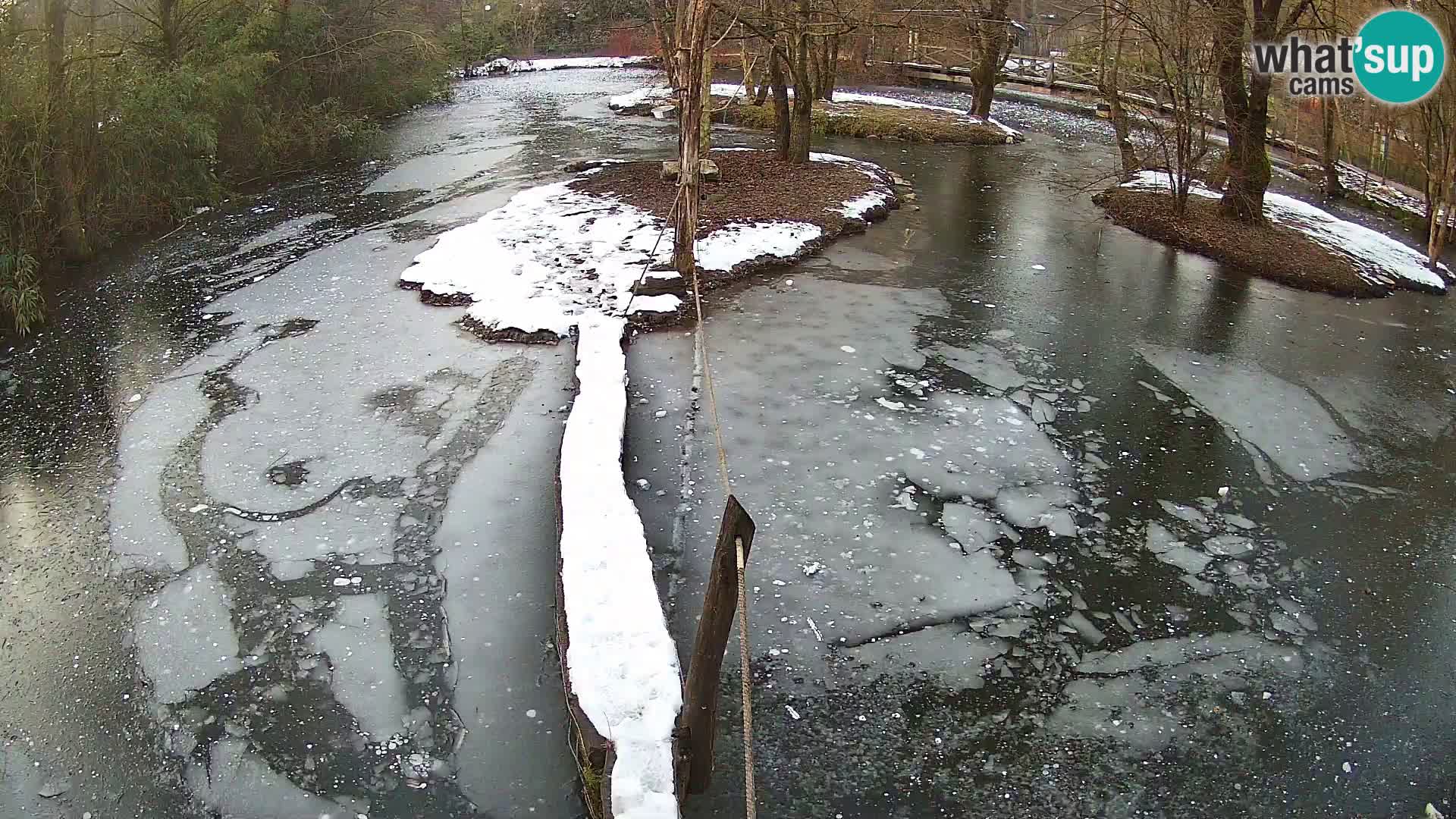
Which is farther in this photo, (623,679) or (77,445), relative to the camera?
(77,445)

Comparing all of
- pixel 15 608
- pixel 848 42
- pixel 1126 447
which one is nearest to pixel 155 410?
pixel 15 608

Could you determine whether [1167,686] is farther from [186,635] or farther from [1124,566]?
[186,635]

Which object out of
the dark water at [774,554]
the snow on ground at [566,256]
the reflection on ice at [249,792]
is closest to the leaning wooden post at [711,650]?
the dark water at [774,554]

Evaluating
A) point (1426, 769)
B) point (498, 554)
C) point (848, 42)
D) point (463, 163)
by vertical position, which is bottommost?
point (1426, 769)

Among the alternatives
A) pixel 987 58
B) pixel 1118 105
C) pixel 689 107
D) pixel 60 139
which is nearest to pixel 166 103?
Answer: pixel 60 139

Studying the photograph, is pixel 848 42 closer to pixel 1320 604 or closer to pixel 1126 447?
pixel 1126 447

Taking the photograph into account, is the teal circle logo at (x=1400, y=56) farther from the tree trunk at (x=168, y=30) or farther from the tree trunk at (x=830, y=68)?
the tree trunk at (x=168, y=30)

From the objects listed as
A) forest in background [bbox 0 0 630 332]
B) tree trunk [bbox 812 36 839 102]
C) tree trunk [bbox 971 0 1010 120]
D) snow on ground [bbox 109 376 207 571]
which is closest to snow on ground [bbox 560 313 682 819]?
snow on ground [bbox 109 376 207 571]
